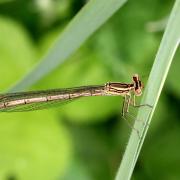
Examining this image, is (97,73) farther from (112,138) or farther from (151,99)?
(151,99)

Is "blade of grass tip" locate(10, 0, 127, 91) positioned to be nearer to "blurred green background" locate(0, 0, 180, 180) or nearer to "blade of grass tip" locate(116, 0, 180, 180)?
"blade of grass tip" locate(116, 0, 180, 180)

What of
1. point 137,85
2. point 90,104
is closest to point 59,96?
point 137,85

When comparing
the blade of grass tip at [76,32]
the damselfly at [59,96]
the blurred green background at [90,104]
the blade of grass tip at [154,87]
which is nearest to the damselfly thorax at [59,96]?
the damselfly at [59,96]

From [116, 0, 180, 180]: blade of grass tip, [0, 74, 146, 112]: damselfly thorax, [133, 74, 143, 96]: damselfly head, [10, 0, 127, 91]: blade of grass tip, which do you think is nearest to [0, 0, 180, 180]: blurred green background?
[0, 74, 146, 112]: damselfly thorax

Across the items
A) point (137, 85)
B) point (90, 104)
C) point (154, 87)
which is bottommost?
point (154, 87)

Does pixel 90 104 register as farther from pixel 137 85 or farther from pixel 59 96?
pixel 137 85

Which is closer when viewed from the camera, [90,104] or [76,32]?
[76,32]
